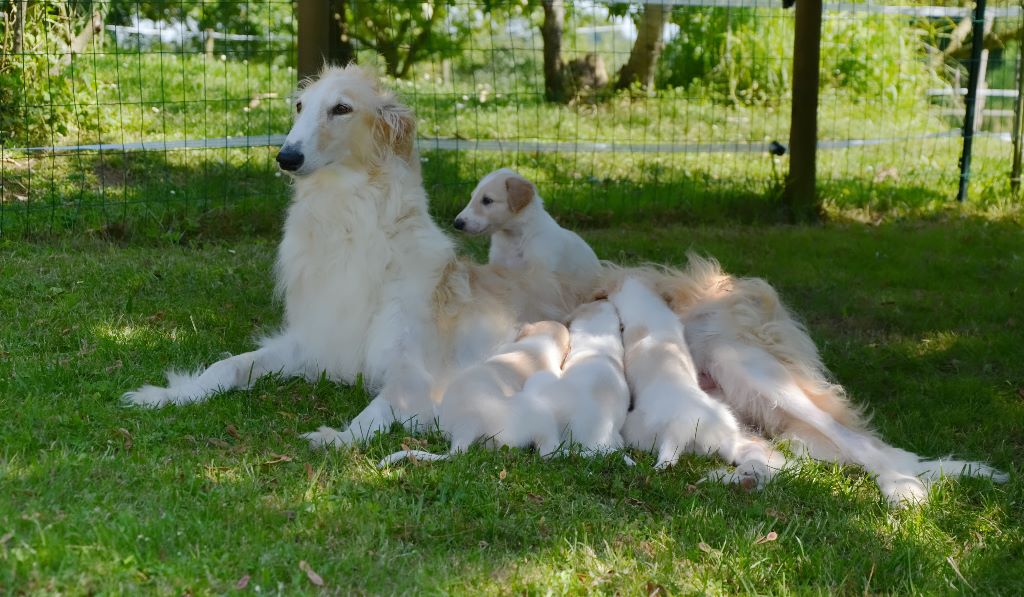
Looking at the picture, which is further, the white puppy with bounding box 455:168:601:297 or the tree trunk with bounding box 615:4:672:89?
the tree trunk with bounding box 615:4:672:89

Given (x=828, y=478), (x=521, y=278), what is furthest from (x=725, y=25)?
(x=828, y=478)

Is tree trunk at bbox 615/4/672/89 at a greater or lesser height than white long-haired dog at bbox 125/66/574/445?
greater

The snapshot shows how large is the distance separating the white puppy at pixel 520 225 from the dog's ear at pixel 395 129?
1.54 metres

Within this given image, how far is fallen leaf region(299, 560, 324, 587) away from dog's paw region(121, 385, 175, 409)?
5.12ft

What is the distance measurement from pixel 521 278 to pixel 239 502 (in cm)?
227

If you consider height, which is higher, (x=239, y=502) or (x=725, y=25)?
(x=725, y=25)

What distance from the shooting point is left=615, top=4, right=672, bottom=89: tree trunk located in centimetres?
1267

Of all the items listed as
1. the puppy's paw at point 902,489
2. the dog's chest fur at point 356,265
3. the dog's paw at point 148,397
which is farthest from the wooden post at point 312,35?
the puppy's paw at point 902,489

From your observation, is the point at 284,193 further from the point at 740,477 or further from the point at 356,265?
the point at 740,477

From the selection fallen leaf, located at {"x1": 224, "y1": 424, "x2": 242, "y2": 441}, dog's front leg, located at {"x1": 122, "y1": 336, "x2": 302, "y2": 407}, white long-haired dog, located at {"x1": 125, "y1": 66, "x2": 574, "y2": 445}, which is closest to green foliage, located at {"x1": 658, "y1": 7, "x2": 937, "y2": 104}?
white long-haired dog, located at {"x1": 125, "y1": 66, "x2": 574, "y2": 445}

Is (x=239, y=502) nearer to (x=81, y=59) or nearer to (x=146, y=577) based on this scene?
(x=146, y=577)

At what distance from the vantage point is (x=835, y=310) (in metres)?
6.49

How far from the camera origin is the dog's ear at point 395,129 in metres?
4.66

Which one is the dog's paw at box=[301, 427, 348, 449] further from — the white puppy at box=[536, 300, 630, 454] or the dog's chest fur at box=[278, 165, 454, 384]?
the white puppy at box=[536, 300, 630, 454]
